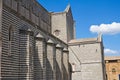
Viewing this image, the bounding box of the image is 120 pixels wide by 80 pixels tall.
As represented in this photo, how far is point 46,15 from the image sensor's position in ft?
97.3

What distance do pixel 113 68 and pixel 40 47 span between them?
102 feet

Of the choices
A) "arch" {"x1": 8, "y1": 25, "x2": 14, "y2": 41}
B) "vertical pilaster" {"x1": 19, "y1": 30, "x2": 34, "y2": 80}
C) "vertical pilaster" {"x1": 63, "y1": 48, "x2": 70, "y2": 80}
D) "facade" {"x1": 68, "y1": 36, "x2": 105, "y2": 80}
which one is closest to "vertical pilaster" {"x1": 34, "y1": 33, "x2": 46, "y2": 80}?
"vertical pilaster" {"x1": 19, "y1": 30, "x2": 34, "y2": 80}

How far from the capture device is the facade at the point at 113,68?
149ft

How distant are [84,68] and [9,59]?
1677cm

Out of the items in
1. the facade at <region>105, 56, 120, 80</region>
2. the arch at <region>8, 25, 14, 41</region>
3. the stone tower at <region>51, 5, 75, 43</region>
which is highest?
the stone tower at <region>51, 5, 75, 43</region>

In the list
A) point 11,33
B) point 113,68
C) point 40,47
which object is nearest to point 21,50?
point 11,33

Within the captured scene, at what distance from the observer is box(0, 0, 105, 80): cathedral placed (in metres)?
14.6

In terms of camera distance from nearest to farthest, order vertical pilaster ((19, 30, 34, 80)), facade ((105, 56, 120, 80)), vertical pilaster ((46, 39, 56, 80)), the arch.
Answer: the arch, vertical pilaster ((19, 30, 34, 80)), vertical pilaster ((46, 39, 56, 80)), facade ((105, 56, 120, 80))

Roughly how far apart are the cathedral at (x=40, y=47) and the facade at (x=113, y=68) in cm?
1490

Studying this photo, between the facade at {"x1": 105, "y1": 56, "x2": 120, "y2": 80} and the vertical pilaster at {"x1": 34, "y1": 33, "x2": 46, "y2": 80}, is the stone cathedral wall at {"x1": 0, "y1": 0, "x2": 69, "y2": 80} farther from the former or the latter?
the facade at {"x1": 105, "y1": 56, "x2": 120, "y2": 80}

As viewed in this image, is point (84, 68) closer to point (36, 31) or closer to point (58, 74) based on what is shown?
point (58, 74)

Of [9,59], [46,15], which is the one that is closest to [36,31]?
[9,59]

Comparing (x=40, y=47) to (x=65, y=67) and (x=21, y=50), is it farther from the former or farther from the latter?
(x=65, y=67)

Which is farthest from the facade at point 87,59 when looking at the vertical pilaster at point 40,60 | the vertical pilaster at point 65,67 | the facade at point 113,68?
the facade at point 113,68
